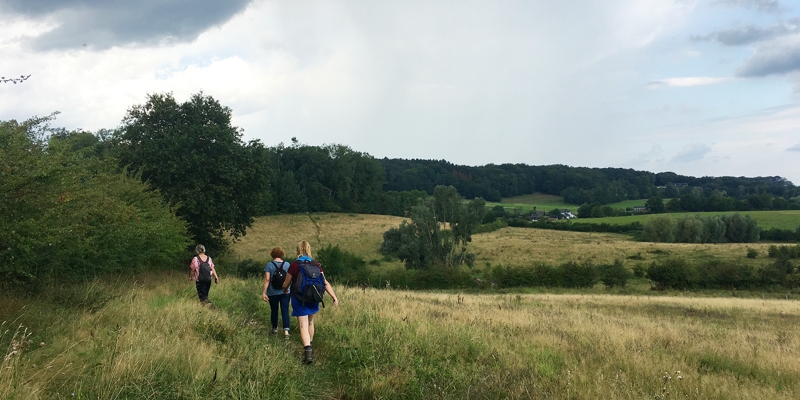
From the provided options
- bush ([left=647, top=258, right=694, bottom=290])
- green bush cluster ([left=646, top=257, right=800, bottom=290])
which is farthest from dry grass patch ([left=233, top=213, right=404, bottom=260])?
green bush cluster ([left=646, top=257, right=800, bottom=290])

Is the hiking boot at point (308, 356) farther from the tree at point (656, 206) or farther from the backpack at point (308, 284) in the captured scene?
the tree at point (656, 206)

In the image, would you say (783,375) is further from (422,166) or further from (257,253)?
(422,166)

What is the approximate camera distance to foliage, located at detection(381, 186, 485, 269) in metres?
47.0

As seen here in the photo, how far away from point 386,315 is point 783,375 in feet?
19.9

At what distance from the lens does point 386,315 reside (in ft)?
29.0

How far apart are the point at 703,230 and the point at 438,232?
188ft

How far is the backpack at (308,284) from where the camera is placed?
6758mm

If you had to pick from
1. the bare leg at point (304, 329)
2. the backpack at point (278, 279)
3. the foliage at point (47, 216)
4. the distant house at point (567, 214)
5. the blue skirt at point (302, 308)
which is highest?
the foliage at point (47, 216)

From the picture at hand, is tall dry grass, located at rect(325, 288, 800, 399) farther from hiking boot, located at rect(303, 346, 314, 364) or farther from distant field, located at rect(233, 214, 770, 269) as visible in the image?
distant field, located at rect(233, 214, 770, 269)

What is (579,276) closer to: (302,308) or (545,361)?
(545,361)

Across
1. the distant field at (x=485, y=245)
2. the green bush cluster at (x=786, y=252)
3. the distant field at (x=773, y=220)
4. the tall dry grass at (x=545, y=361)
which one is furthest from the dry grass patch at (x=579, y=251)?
the tall dry grass at (x=545, y=361)

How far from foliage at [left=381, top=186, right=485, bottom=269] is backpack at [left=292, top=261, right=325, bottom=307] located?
38.0 meters

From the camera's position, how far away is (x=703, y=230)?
77938 millimetres

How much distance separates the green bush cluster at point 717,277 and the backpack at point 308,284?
38385 millimetres
